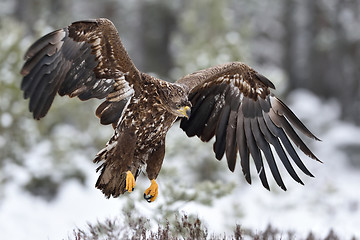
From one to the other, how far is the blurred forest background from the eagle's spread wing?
1.10 m

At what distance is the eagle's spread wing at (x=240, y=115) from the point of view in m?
5.81

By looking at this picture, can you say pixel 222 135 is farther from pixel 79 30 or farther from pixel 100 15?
pixel 100 15

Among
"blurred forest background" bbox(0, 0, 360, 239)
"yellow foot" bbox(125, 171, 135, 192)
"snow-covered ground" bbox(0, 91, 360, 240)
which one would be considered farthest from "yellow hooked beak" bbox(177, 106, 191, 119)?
"snow-covered ground" bbox(0, 91, 360, 240)

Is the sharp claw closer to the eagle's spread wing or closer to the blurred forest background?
the eagle's spread wing

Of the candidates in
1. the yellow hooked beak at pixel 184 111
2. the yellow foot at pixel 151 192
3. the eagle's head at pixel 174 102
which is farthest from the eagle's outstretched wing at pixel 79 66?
the yellow foot at pixel 151 192

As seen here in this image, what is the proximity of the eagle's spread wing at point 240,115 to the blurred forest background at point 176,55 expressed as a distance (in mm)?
1102

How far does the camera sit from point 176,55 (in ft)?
70.1

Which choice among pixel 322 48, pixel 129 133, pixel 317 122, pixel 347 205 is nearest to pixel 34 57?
pixel 129 133

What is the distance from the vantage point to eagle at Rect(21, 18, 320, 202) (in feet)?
17.2

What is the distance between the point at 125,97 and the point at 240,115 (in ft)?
4.47

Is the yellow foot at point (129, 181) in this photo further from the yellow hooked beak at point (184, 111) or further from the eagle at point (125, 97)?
the yellow hooked beak at point (184, 111)

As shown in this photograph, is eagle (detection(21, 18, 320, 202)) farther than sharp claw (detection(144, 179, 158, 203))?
No

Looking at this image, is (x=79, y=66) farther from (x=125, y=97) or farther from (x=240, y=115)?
(x=240, y=115)

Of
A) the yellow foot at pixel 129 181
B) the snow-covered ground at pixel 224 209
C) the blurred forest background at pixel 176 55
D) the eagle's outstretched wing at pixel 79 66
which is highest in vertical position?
the blurred forest background at pixel 176 55
